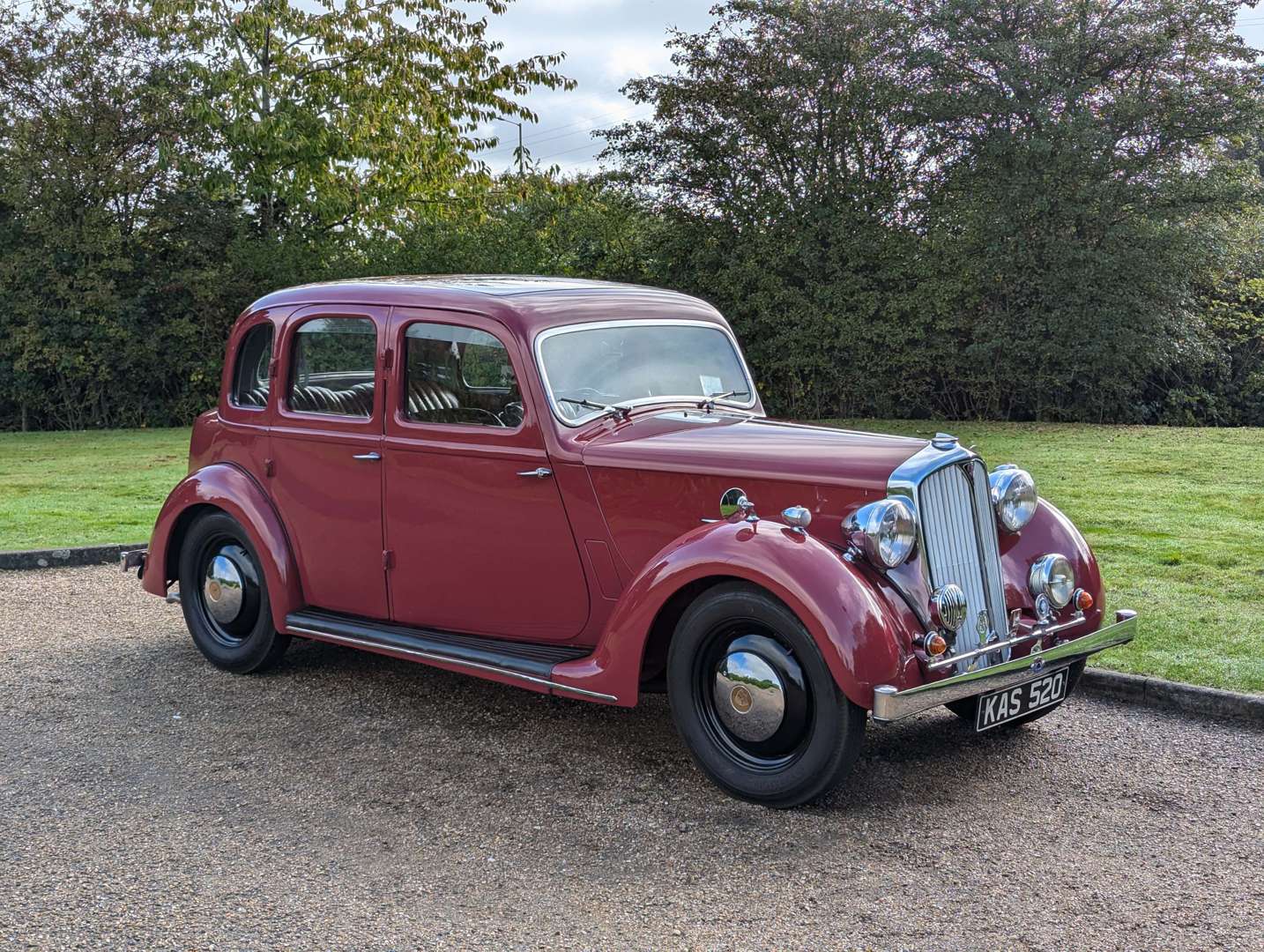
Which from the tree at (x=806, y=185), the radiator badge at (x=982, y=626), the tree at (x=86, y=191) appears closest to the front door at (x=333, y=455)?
the radiator badge at (x=982, y=626)

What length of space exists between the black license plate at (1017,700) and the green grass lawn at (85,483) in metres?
6.95

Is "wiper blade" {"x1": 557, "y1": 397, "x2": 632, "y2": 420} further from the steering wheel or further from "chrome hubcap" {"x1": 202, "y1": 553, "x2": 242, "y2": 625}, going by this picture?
"chrome hubcap" {"x1": 202, "y1": 553, "x2": 242, "y2": 625}

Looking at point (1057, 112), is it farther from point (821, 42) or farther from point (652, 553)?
point (652, 553)

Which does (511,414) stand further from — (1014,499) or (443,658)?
(1014,499)

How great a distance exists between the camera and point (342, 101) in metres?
20.3

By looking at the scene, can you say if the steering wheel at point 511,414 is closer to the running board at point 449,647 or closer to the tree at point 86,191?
the running board at point 449,647

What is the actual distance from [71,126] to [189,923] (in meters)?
18.4

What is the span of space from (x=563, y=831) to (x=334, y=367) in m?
2.72

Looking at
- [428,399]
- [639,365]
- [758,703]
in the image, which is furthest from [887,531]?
[428,399]

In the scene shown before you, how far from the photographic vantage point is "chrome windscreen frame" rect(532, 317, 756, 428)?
16.1 ft

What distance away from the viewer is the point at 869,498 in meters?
4.27

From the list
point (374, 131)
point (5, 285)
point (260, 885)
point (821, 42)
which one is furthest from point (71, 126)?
point (260, 885)

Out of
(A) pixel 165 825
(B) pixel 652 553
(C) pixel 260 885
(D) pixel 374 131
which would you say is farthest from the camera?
(D) pixel 374 131

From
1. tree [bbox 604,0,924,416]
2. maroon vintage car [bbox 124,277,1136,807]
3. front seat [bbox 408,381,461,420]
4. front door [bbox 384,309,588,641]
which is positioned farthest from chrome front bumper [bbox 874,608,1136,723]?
tree [bbox 604,0,924,416]
